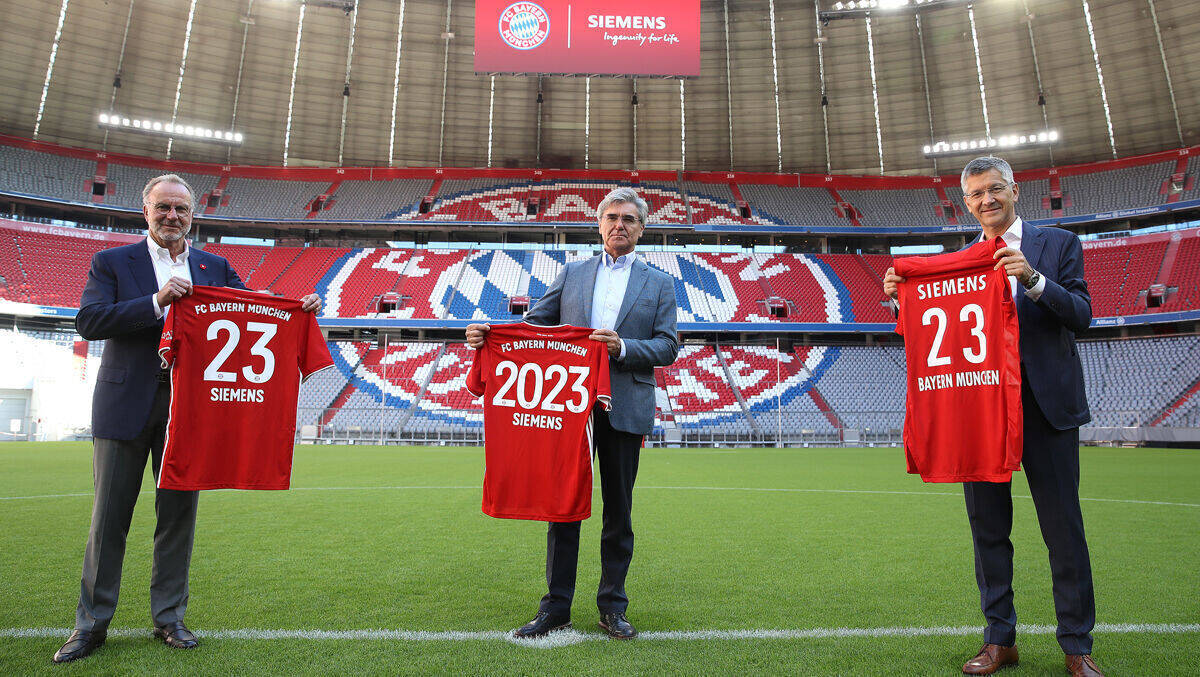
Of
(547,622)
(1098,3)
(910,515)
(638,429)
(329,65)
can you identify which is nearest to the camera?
(547,622)

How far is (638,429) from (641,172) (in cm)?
3259

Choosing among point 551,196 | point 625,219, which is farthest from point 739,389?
point 625,219

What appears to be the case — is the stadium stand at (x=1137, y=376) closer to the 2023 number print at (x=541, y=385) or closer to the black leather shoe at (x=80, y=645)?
the 2023 number print at (x=541, y=385)

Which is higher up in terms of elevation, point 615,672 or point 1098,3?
point 1098,3

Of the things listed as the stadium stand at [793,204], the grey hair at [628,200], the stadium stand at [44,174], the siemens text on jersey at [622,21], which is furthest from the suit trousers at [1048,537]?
the stadium stand at [44,174]

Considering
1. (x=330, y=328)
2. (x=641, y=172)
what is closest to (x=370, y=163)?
(x=330, y=328)

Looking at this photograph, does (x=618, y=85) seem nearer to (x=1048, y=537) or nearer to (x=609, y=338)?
(x=609, y=338)

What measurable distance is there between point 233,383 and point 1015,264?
11.7 ft

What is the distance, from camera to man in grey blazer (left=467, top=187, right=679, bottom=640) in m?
3.44

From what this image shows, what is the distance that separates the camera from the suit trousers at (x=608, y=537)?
11.3ft

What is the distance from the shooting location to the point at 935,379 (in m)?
3.35

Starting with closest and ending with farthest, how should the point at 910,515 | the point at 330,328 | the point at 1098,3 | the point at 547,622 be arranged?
the point at 547,622 → the point at 910,515 → the point at 1098,3 → the point at 330,328

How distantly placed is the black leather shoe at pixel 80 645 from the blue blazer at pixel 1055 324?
4044 mm

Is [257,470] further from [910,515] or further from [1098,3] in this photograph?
[1098,3]
